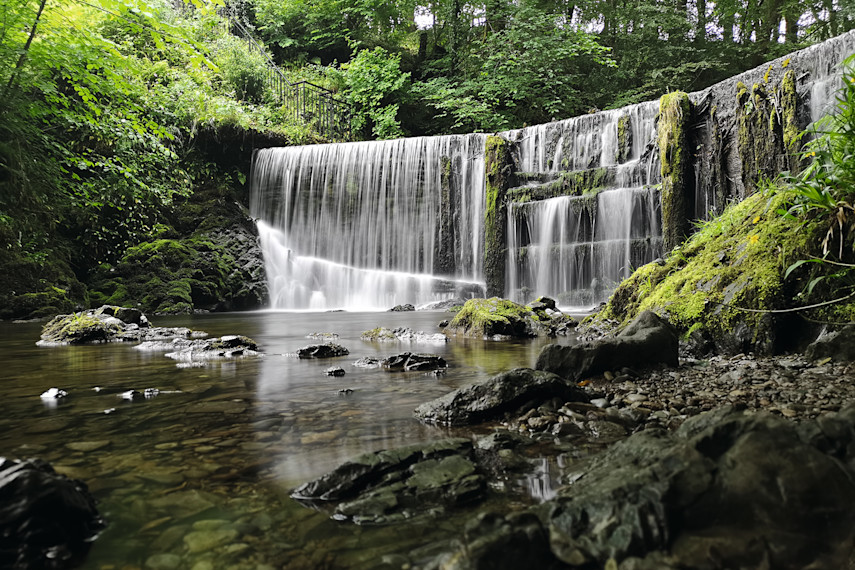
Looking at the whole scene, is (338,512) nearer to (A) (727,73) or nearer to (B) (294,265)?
(B) (294,265)

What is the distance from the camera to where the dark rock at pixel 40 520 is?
1307mm

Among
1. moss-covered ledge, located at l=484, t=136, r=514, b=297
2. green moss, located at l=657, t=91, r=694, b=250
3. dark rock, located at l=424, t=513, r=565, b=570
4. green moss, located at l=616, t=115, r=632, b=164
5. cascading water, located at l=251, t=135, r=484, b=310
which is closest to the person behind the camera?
dark rock, located at l=424, t=513, r=565, b=570

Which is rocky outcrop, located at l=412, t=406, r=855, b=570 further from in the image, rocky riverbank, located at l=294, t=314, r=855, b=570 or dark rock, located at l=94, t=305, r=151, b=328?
dark rock, located at l=94, t=305, r=151, b=328

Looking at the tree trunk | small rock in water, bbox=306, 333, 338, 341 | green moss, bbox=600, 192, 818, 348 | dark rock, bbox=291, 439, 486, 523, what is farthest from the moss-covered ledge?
dark rock, bbox=291, 439, 486, 523

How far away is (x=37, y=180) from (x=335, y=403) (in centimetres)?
834

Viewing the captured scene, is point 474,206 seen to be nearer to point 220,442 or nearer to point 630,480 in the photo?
point 220,442

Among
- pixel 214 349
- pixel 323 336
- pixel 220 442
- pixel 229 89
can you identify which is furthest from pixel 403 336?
pixel 229 89

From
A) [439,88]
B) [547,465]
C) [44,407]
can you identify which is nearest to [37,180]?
[44,407]

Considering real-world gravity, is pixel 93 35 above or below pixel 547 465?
above

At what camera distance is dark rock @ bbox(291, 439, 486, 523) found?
5.33 feet

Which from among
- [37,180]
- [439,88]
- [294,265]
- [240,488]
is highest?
[439,88]

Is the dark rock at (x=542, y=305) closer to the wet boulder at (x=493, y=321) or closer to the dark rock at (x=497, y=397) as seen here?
the wet boulder at (x=493, y=321)

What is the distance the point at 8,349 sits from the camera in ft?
19.0

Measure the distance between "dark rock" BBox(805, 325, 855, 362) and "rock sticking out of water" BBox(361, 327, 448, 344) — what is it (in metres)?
3.92
